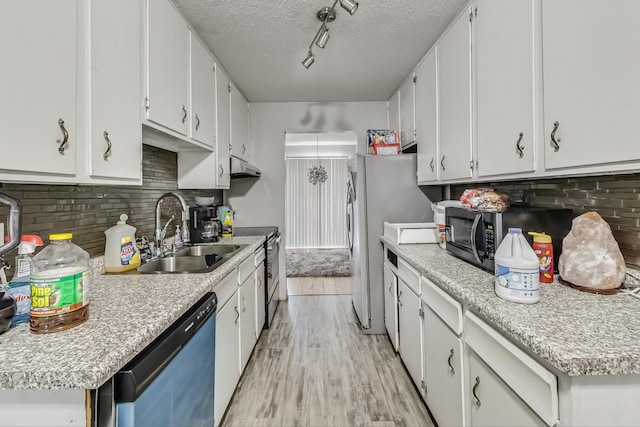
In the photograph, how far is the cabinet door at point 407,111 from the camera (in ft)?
8.95

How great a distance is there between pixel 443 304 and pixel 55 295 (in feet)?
4.67

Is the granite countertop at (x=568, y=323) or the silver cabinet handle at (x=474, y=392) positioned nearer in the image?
the granite countertop at (x=568, y=323)

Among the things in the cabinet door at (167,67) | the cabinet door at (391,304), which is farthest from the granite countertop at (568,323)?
the cabinet door at (167,67)

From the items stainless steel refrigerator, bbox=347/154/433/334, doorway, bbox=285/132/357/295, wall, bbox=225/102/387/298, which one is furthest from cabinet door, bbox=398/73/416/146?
doorway, bbox=285/132/357/295

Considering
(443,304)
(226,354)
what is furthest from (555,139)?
(226,354)

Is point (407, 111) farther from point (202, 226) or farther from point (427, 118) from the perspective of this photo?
point (202, 226)

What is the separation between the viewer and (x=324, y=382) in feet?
6.64

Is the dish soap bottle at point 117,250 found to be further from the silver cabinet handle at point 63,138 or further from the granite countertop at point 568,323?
the granite countertop at point 568,323

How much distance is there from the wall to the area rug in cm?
130

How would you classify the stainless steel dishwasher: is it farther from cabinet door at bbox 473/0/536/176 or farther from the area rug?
the area rug

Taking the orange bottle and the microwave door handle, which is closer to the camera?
the orange bottle

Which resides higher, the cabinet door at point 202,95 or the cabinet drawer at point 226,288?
the cabinet door at point 202,95

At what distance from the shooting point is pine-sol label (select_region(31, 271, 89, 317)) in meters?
0.78

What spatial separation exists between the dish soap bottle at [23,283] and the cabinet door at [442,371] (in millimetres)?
1528
